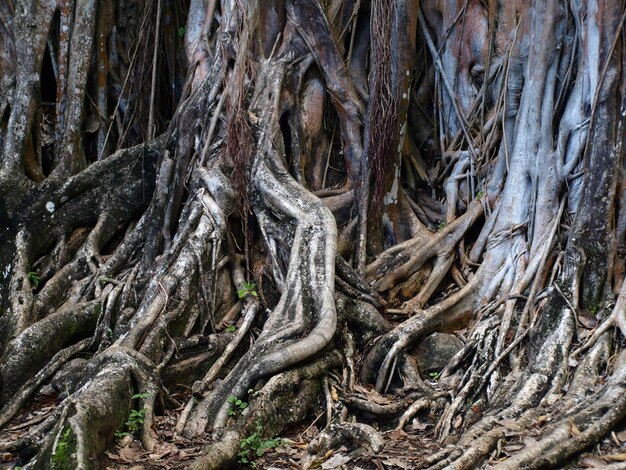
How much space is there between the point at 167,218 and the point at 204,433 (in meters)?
2.27

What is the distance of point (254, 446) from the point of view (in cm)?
447

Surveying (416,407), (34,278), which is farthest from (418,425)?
(34,278)

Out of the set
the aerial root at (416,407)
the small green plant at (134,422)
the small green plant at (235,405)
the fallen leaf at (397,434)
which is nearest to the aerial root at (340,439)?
the fallen leaf at (397,434)

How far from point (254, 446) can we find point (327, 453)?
0.42 metres

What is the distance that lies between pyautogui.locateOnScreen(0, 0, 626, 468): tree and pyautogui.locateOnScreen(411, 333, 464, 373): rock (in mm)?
123

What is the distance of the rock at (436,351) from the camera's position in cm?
547

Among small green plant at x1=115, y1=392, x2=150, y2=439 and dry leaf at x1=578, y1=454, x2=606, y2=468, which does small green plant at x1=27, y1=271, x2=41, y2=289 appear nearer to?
small green plant at x1=115, y1=392, x2=150, y2=439

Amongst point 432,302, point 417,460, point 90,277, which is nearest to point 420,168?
point 432,302

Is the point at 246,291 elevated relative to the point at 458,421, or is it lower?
elevated

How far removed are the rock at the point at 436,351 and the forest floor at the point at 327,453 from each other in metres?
0.65

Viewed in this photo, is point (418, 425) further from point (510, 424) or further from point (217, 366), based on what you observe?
point (217, 366)

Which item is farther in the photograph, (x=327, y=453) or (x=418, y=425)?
(x=418, y=425)

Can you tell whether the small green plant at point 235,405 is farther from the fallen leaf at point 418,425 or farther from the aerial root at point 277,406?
the fallen leaf at point 418,425

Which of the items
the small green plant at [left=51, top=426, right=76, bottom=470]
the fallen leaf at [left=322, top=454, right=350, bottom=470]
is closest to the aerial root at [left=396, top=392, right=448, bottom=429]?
the fallen leaf at [left=322, top=454, right=350, bottom=470]
